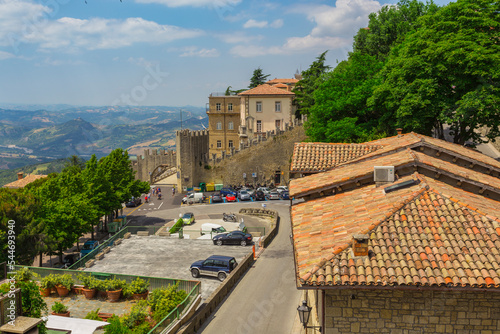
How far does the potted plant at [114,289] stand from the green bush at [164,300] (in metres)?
2.21

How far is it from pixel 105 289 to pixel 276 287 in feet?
30.7

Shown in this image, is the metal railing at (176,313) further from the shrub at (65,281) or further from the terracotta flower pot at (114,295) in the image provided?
the shrub at (65,281)

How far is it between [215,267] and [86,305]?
27.0ft

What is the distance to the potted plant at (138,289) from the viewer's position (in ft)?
67.0

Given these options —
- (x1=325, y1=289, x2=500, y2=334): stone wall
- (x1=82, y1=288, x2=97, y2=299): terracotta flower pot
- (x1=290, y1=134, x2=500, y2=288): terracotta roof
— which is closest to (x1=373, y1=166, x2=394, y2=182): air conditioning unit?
(x1=290, y1=134, x2=500, y2=288): terracotta roof

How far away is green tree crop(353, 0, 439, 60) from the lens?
153 ft

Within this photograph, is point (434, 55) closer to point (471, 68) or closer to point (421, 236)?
point (471, 68)

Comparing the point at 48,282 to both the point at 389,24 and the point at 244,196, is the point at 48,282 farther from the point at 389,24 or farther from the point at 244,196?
the point at 389,24

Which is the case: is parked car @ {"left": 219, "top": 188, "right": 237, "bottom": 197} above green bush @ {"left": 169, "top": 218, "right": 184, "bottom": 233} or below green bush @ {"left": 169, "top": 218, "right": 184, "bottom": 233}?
above

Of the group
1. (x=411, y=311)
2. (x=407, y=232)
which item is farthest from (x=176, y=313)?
(x=407, y=232)

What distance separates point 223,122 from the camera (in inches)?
2798

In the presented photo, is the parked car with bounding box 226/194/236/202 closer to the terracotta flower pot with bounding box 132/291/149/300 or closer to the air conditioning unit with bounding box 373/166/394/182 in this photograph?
the terracotta flower pot with bounding box 132/291/149/300

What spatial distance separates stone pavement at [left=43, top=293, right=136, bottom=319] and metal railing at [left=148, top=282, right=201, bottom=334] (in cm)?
281

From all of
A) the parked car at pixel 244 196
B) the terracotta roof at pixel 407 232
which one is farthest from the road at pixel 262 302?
the parked car at pixel 244 196
